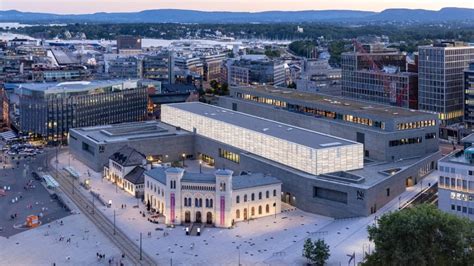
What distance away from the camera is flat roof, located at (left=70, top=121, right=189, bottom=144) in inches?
3416

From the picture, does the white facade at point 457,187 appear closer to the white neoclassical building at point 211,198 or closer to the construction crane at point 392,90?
the white neoclassical building at point 211,198

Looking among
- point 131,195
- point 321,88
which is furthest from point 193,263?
point 321,88

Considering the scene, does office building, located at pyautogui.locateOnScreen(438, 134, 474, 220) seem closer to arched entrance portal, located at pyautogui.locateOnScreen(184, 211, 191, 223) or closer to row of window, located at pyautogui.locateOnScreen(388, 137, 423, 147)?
row of window, located at pyautogui.locateOnScreen(388, 137, 423, 147)

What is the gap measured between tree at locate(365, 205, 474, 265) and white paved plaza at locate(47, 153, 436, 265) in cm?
728

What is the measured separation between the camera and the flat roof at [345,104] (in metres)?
80.9

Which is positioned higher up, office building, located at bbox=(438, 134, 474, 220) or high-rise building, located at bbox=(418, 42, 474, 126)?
high-rise building, located at bbox=(418, 42, 474, 126)

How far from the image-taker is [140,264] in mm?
51219

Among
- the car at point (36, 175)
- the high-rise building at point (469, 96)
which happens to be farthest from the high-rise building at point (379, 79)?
the car at point (36, 175)

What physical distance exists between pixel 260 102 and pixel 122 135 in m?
23.4

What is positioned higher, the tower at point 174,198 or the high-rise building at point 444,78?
the high-rise building at point 444,78

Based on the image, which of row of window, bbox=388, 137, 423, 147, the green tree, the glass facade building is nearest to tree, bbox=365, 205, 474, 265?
the green tree

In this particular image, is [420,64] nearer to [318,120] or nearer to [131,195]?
[318,120]

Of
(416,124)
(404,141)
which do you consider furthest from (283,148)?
(416,124)

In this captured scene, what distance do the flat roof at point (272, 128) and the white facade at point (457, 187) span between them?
12377mm
